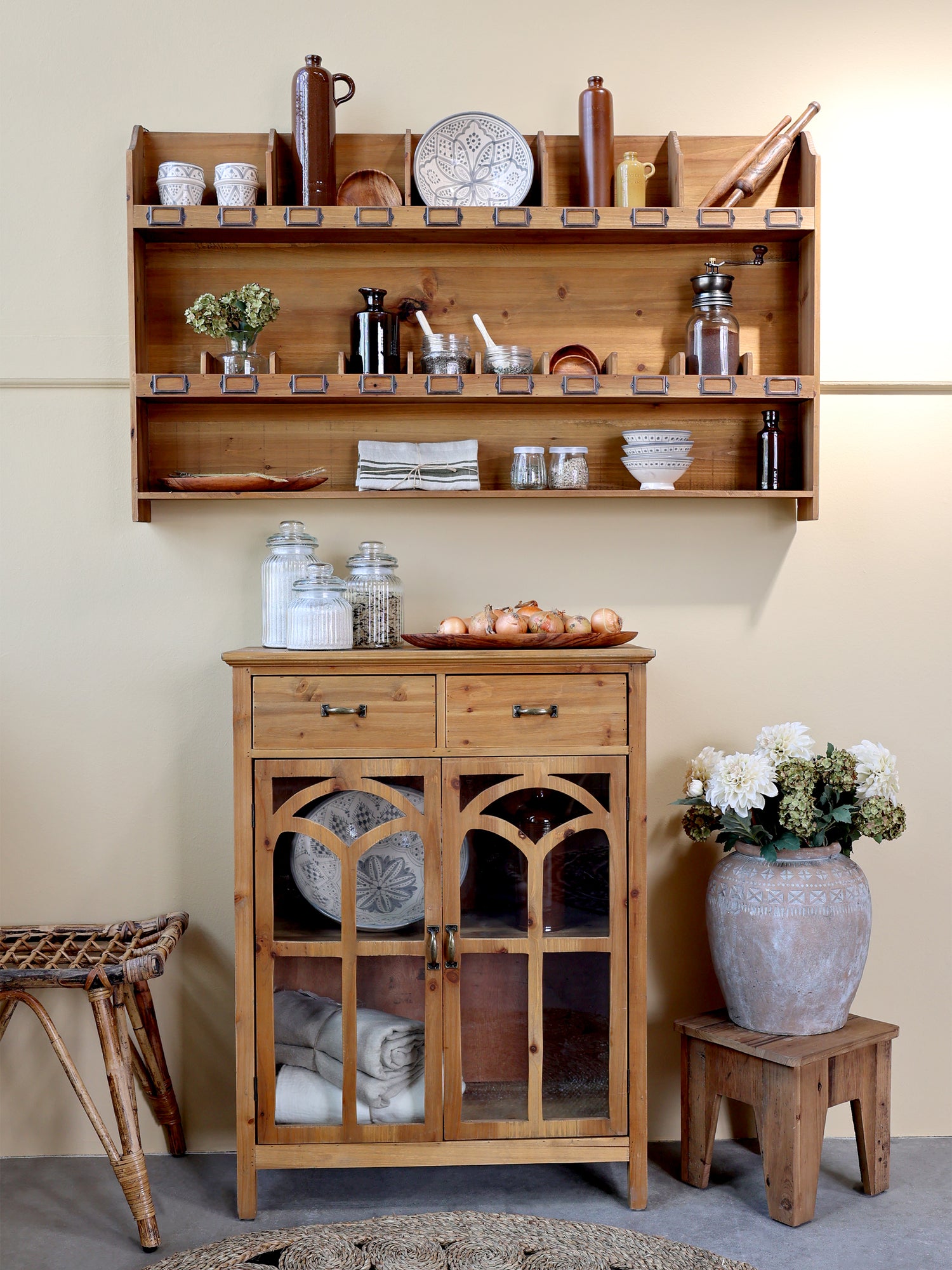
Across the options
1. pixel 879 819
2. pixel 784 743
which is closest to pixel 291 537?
pixel 784 743

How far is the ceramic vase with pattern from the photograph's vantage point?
7.33ft

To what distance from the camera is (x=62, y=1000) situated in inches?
101

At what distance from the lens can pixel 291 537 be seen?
2.44 meters

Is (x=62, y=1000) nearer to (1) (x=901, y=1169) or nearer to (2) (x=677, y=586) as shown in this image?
(2) (x=677, y=586)

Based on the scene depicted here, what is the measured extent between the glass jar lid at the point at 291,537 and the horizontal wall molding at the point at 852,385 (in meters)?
0.51

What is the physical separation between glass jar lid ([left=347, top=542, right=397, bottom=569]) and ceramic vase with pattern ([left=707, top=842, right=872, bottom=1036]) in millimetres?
1009

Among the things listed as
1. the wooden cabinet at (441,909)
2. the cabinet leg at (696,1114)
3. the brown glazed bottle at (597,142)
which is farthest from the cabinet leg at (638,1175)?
the brown glazed bottle at (597,142)

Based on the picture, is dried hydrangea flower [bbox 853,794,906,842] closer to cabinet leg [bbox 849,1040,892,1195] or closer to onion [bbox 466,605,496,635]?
cabinet leg [bbox 849,1040,892,1195]

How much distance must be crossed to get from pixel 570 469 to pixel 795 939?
1118 millimetres

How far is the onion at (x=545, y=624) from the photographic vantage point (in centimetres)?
224

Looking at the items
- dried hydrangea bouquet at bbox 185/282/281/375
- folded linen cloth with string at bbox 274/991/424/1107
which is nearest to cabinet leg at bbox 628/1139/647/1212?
folded linen cloth with string at bbox 274/991/424/1107

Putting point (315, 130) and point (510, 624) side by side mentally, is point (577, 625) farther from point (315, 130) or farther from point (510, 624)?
point (315, 130)

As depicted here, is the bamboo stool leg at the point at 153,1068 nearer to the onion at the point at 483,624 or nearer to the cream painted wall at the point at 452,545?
the cream painted wall at the point at 452,545

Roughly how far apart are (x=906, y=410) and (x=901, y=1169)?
175 centimetres
